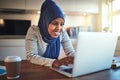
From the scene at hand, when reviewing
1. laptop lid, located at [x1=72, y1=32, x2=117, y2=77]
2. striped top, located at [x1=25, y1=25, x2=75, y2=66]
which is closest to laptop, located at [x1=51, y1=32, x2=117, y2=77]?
laptop lid, located at [x1=72, y1=32, x2=117, y2=77]

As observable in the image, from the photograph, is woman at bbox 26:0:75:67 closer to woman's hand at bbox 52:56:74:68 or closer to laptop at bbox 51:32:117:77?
woman's hand at bbox 52:56:74:68

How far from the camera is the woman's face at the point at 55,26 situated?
1398 millimetres

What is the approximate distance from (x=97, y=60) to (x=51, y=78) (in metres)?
0.28

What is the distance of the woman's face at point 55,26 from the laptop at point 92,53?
1.46ft

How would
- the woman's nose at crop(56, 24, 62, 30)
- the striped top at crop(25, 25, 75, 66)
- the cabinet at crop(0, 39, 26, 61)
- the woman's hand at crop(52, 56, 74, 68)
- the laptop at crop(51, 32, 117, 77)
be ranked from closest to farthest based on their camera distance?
the laptop at crop(51, 32, 117, 77)
the woman's hand at crop(52, 56, 74, 68)
the striped top at crop(25, 25, 75, 66)
the woman's nose at crop(56, 24, 62, 30)
the cabinet at crop(0, 39, 26, 61)

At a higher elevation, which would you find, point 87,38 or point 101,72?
point 87,38

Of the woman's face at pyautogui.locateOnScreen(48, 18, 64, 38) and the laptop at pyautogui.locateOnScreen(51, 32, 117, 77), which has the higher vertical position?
the woman's face at pyautogui.locateOnScreen(48, 18, 64, 38)

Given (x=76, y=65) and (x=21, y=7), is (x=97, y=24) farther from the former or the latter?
(x=76, y=65)

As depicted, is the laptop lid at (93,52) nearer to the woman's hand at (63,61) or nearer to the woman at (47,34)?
the woman's hand at (63,61)

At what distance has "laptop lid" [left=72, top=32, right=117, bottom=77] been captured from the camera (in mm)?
810

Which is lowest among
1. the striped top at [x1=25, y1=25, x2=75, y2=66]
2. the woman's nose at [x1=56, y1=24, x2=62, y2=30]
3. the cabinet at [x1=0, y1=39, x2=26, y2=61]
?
the cabinet at [x1=0, y1=39, x2=26, y2=61]

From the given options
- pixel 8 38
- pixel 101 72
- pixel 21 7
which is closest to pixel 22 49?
pixel 8 38

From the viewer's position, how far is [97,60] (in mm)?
929

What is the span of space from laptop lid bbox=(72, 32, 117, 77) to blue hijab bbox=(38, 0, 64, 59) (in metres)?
0.56
